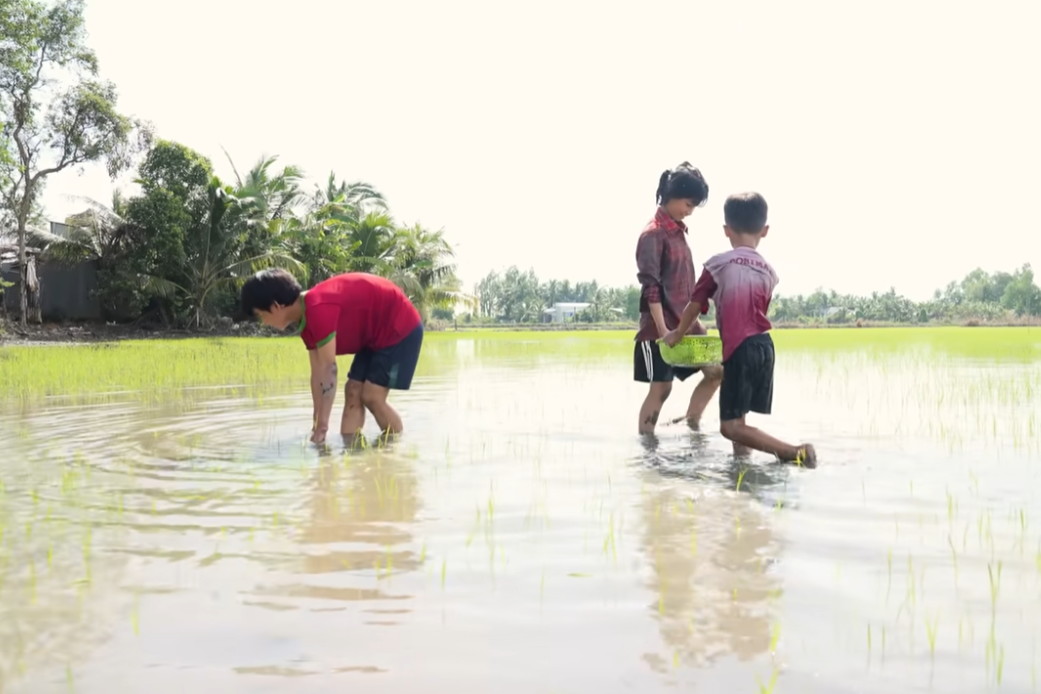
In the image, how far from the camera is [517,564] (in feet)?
8.95

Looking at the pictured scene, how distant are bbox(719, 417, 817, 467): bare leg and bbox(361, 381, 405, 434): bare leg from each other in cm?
206

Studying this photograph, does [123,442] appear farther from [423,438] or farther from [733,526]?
[733,526]

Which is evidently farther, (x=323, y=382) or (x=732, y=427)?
(x=323, y=382)

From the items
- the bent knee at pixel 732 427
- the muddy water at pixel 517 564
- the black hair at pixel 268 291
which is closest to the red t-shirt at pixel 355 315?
the black hair at pixel 268 291

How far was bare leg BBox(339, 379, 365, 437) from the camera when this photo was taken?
18.0ft

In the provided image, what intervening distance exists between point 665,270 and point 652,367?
0.59 metres

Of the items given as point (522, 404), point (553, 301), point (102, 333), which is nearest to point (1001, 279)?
point (553, 301)

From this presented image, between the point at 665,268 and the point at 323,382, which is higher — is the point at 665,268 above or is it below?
above

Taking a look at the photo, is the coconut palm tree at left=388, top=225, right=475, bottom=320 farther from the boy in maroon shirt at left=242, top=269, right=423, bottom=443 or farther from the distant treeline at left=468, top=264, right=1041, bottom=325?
the boy in maroon shirt at left=242, top=269, right=423, bottom=443

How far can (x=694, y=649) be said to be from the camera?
2.02 meters

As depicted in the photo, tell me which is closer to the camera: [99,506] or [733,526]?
[733,526]

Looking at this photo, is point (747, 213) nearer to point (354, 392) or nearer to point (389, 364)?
point (389, 364)

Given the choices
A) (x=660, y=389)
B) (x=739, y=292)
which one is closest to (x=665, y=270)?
(x=660, y=389)

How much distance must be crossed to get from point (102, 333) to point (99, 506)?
25.6 meters
